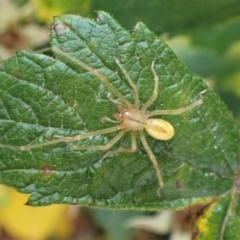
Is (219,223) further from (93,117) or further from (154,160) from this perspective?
(93,117)

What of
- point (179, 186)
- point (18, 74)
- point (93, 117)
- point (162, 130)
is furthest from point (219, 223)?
point (18, 74)

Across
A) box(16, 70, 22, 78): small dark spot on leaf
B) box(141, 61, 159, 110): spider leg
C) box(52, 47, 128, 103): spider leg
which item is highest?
box(141, 61, 159, 110): spider leg

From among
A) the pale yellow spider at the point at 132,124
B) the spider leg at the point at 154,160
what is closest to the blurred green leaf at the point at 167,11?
the pale yellow spider at the point at 132,124

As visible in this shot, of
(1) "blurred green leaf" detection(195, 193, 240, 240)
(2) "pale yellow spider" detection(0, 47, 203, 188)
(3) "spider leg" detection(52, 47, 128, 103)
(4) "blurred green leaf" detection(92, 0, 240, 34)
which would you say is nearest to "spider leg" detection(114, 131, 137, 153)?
(2) "pale yellow spider" detection(0, 47, 203, 188)

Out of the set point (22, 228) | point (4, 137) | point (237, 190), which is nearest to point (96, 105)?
point (4, 137)

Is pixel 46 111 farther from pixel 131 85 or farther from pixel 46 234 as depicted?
pixel 46 234

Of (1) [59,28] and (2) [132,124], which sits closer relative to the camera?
(1) [59,28]

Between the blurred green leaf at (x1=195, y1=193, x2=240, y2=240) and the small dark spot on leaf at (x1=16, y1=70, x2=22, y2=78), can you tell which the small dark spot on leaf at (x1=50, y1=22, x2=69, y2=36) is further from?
the blurred green leaf at (x1=195, y1=193, x2=240, y2=240)

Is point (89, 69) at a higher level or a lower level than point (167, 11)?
lower
